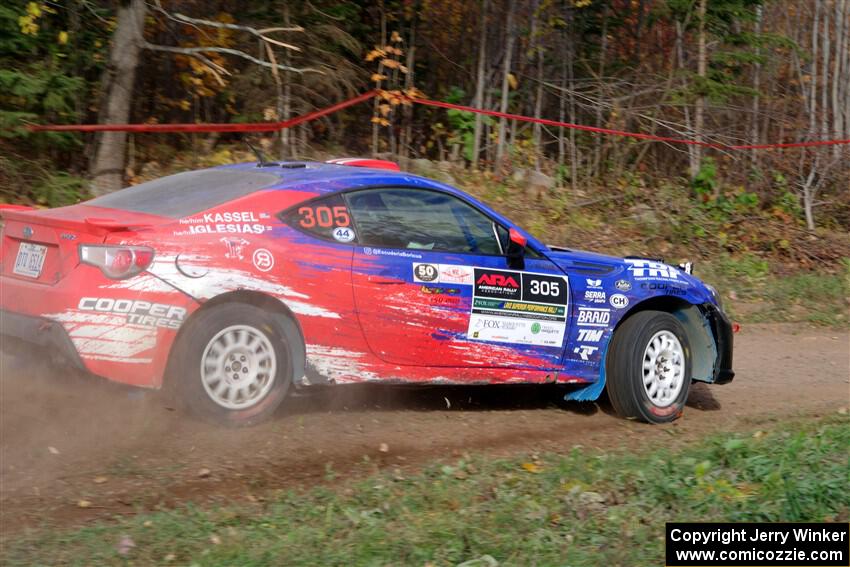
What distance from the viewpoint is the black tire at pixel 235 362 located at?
5523 mm

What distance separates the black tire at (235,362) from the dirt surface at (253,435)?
5.3 inches

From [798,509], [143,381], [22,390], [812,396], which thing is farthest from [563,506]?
[812,396]

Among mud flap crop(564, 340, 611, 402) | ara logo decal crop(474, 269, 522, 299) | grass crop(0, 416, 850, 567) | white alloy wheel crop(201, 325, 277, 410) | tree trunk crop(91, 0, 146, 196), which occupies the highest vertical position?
tree trunk crop(91, 0, 146, 196)

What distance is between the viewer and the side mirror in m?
6.67

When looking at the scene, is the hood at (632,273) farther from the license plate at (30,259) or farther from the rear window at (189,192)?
the license plate at (30,259)

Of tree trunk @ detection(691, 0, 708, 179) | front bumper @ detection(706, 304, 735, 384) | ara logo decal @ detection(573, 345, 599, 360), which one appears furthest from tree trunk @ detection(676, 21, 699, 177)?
ara logo decal @ detection(573, 345, 599, 360)

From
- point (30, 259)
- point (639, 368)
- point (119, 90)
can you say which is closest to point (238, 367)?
point (30, 259)

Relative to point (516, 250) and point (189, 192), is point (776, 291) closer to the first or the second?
point (516, 250)

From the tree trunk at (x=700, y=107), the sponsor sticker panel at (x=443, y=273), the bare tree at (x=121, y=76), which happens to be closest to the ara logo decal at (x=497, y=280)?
the sponsor sticker panel at (x=443, y=273)

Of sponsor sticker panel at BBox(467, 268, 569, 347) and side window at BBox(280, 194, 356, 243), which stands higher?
side window at BBox(280, 194, 356, 243)

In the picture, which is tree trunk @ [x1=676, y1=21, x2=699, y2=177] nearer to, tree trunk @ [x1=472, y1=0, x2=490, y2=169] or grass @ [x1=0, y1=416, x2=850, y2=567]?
tree trunk @ [x1=472, y1=0, x2=490, y2=169]

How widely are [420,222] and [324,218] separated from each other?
26.8 inches

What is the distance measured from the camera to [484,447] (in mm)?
6055

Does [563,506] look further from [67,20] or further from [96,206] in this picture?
[67,20]
